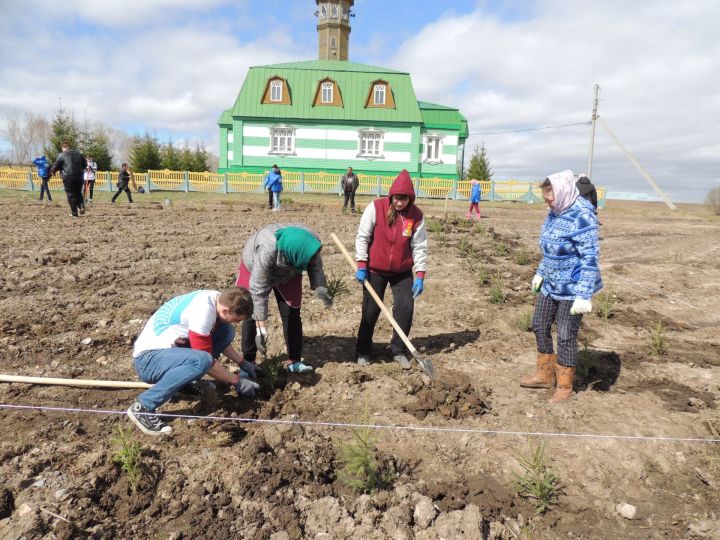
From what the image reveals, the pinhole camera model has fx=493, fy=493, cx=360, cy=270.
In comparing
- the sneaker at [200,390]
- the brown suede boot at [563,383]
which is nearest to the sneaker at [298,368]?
the sneaker at [200,390]

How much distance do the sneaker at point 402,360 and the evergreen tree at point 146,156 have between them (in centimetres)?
3151

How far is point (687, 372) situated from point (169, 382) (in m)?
4.32

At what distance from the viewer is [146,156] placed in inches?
1244

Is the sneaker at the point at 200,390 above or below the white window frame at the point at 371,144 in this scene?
below

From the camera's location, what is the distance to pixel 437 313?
20.0 feet

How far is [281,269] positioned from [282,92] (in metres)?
28.1

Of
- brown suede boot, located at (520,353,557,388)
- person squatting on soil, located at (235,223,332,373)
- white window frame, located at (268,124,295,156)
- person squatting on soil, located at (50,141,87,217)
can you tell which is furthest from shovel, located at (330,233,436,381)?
white window frame, located at (268,124,295,156)

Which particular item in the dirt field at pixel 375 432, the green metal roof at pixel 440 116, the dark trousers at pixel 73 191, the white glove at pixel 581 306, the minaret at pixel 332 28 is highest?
the minaret at pixel 332 28

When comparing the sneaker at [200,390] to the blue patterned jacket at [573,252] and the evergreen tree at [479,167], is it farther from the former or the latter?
the evergreen tree at [479,167]

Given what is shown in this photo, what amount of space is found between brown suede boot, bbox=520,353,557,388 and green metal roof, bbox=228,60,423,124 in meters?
26.9

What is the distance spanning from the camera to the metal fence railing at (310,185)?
2717 centimetres

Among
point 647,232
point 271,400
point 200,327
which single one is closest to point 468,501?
point 271,400

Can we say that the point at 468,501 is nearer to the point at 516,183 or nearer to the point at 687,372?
the point at 687,372

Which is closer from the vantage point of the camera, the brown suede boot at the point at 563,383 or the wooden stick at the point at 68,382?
the wooden stick at the point at 68,382
